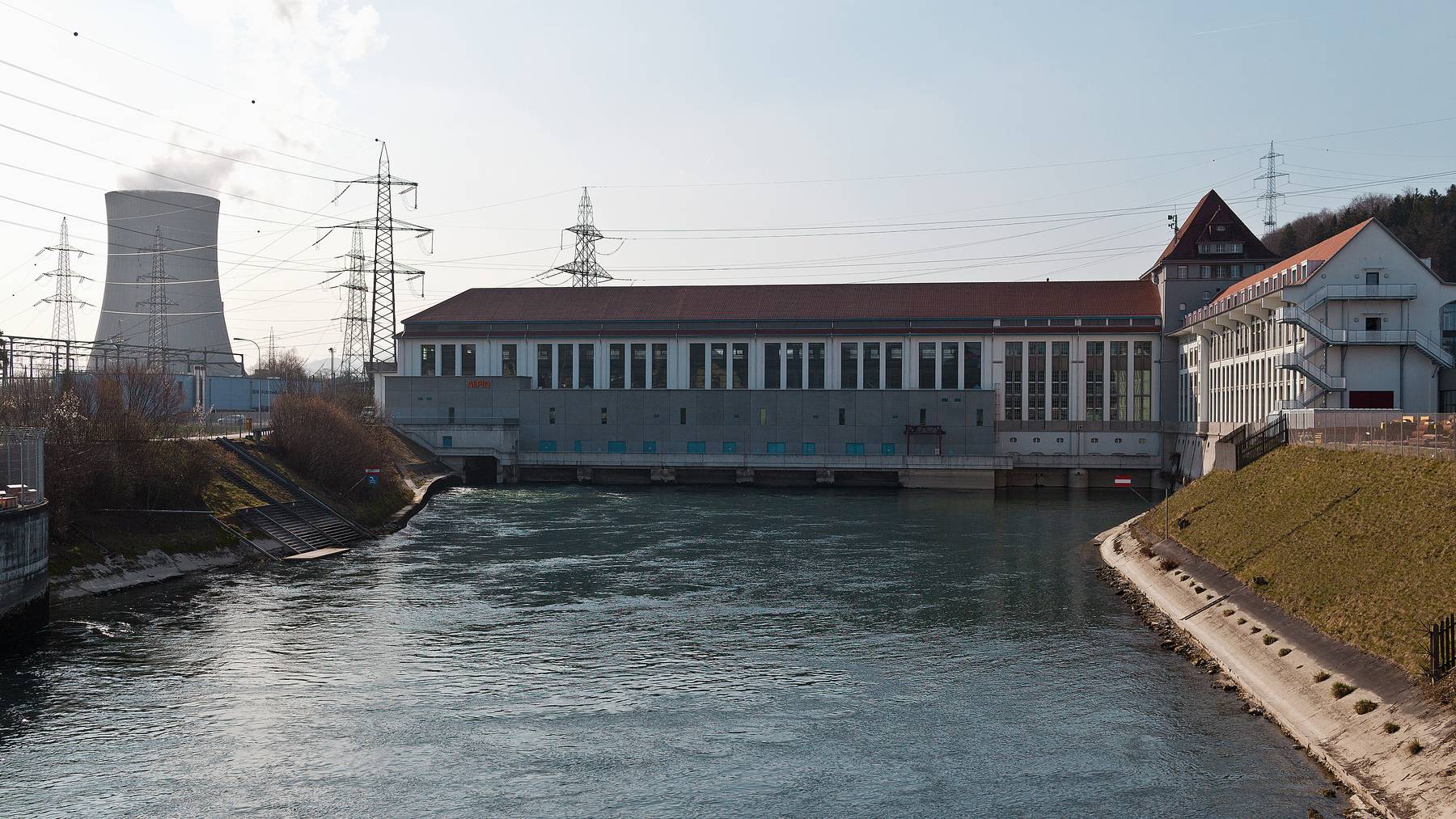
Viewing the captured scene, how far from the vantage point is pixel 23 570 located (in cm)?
3378

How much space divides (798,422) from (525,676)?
68.8 m

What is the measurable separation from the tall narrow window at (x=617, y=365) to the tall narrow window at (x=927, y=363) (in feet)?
89.4

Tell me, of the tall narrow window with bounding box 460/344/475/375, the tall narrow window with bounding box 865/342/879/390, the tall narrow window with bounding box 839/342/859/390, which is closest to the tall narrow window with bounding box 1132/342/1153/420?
the tall narrow window with bounding box 865/342/879/390

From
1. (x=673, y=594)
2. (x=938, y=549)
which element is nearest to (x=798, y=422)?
(x=938, y=549)

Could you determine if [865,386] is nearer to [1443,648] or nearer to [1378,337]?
[1378,337]

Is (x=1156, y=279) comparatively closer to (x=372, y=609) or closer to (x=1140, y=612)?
(x=1140, y=612)

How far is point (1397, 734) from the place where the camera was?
69.0 ft

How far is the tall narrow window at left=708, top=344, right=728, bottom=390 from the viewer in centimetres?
10469

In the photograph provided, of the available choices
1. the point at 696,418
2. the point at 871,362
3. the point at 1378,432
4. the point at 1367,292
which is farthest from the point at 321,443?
the point at 1367,292

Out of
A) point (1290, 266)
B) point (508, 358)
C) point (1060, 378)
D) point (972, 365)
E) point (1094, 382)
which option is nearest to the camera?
point (1290, 266)

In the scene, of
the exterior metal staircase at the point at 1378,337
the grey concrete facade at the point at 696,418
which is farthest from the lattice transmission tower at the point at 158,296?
the exterior metal staircase at the point at 1378,337

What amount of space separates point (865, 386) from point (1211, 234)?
3216 cm

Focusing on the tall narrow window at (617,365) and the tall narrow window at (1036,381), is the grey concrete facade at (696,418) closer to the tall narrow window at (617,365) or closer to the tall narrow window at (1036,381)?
the tall narrow window at (1036,381)

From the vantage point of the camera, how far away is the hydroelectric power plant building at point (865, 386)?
313 feet
